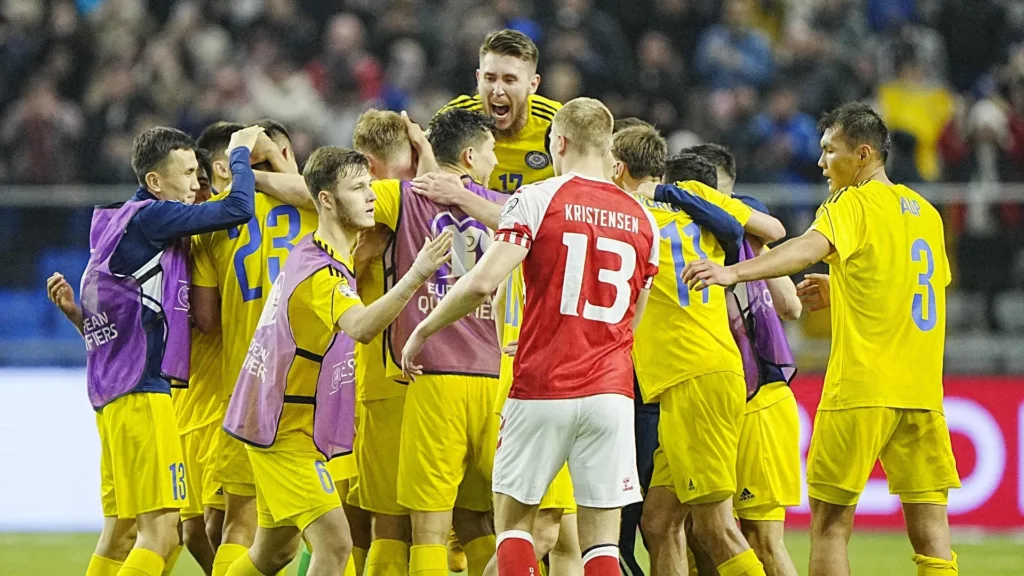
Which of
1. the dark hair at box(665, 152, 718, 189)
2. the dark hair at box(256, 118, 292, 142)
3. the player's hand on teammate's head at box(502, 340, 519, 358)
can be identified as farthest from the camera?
the dark hair at box(256, 118, 292, 142)

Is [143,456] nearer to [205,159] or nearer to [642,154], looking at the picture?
[205,159]

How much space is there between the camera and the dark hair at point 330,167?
7.20 metres

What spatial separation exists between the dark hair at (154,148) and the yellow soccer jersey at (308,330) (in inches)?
52.9

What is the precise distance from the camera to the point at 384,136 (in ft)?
27.3

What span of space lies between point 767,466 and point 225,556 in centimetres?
303

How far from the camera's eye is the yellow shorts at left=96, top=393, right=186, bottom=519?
7.62m

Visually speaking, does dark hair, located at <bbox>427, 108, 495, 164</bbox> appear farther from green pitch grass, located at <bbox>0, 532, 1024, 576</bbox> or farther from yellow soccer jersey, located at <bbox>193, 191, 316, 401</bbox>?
green pitch grass, located at <bbox>0, 532, 1024, 576</bbox>

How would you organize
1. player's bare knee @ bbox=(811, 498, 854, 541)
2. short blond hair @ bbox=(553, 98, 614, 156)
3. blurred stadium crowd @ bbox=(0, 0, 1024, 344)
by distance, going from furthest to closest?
blurred stadium crowd @ bbox=(0, 0, 1024, 344)
player's bare knee @ bbox=(811, 498, 854, 541)
short blond hair @ bbox=(553, 98, 614, 156)

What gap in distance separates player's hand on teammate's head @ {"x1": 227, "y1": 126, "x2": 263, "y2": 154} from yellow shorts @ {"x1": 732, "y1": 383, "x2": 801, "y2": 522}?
3.14 metres

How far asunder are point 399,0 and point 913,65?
611 cm

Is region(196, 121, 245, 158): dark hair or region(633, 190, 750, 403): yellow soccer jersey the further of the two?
region(196, 121, 245, 158): dark hair

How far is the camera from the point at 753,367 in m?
8.52

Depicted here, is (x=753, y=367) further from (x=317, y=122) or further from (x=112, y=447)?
(x=317, y=122)

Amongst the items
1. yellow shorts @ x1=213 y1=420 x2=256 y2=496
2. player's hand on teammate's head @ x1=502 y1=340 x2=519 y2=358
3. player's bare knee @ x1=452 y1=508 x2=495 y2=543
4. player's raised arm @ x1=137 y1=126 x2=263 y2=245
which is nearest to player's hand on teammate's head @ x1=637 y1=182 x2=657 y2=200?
player's hand on teammate's head @ x1=502 y1=340 x2=519 y2=358
